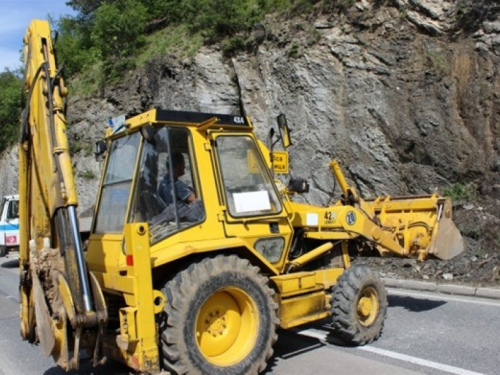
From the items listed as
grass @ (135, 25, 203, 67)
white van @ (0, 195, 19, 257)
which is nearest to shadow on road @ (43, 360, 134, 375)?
white van @ (0, 195, 19, 257)

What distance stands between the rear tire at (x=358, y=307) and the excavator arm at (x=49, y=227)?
2700 millimetres

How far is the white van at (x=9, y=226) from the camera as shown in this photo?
57.5 ft

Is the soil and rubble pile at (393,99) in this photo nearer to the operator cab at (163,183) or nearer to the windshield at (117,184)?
the operator cab at (163,183)

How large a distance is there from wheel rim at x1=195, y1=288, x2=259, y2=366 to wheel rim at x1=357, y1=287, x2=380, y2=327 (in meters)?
1.69

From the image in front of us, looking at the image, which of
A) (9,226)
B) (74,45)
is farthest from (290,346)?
(74,45)

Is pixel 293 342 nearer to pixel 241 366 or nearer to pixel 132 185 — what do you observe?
pixel 241 366

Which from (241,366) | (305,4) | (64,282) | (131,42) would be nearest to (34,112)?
(64,282)

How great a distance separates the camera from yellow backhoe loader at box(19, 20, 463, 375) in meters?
4.60

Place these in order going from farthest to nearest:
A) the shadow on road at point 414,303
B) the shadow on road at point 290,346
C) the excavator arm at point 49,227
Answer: the shadow on road at point 414,303 → the shadow on road at point 290,346 → the excavator arm at point 49,227

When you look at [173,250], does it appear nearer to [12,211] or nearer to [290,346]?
[290,346]

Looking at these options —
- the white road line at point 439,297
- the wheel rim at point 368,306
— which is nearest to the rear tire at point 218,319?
the wheel rim at point 368,306

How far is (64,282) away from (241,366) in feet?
5.70

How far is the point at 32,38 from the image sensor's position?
5609 millimetres

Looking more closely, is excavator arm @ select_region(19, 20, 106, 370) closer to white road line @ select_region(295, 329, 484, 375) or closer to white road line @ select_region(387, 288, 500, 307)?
white road line @ select_region(295, 329, 484, 375)
